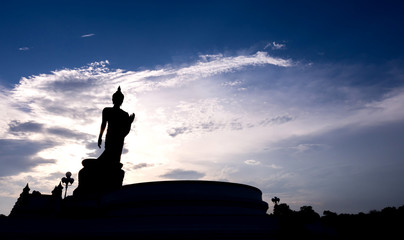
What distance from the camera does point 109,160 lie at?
19.0 meters

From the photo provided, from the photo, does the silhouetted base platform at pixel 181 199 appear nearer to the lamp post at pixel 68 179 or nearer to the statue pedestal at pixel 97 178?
the statue pedestal at pixel 97 178

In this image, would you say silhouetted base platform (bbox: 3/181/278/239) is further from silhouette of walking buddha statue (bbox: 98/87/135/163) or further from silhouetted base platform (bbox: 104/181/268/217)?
silhouette of walking buddha statue (bbox: 98/87/135/163)

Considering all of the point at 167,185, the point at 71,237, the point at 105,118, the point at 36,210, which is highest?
the point at 105,118

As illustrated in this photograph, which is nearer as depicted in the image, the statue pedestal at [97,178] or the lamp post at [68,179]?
the statue pedestal at [97,178]

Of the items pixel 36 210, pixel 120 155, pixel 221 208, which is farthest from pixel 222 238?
pixel 36 210

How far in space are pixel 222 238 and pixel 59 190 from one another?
17220 mm

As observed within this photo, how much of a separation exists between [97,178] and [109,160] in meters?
1.49

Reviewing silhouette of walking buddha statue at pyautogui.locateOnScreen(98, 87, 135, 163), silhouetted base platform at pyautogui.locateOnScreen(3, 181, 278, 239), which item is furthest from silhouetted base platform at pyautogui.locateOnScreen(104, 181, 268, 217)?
silhouette of walking buddha statue at pyautogui.locateOnScreen(98, 87, 135, 163)

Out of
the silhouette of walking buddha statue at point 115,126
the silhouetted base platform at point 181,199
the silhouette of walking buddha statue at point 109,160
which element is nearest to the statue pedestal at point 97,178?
the silhouette of walking buddha statue at point 109,160

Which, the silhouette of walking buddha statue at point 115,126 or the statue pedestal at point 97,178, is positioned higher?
the silhouette of walking buddha statue at point 115,126

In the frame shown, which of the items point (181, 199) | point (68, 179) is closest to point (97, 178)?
point (68, 179)

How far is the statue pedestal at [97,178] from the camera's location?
1778 centimetres

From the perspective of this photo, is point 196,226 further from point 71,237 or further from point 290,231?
point 71,237

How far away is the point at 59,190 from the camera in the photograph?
2253cm
